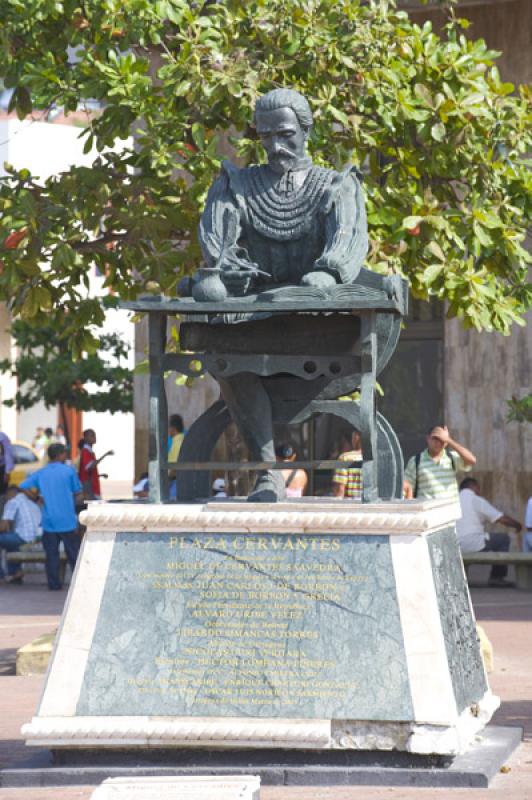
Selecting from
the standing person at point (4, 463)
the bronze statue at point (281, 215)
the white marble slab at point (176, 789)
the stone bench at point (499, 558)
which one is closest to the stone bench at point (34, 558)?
the standing person at point (4, 463)

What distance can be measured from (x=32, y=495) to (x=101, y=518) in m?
11.9

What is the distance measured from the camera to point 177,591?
25.5ft

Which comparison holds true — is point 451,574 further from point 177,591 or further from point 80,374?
point 80,374

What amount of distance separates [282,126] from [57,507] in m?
9.78

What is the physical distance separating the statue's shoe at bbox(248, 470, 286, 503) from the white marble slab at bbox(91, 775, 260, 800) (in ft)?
5.83

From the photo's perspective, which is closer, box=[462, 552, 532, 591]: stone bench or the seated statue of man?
the seated statue of man

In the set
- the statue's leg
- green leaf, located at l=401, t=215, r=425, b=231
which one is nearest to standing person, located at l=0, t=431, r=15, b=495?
green leaf, located at l=401, t=215, r=425, b=231

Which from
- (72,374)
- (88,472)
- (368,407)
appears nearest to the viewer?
(368,407)

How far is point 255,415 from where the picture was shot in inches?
332

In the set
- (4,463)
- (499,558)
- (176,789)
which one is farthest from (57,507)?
(176,789)

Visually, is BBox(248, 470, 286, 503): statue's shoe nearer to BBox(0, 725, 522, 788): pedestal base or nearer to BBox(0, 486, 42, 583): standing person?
BBox(0, 725, 522, 788): pedestal base

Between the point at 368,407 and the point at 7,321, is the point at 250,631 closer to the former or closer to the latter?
the point at 368,407

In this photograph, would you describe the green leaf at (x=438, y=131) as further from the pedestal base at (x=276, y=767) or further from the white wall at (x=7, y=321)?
the white wall at (x=7, y=321)

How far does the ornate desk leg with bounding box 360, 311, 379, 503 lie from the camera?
7891 millimetres
